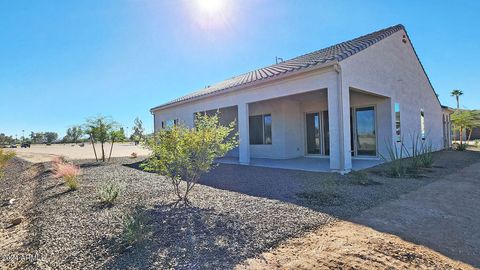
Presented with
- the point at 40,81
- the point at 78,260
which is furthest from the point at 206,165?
the point at 40,81

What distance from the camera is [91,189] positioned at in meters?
6.58

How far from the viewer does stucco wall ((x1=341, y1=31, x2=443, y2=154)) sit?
906cm

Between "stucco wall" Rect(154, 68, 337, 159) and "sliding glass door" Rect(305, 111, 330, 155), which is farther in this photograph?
"sliding glass door" Rect(305, 111, 330, 155)

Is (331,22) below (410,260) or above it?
above

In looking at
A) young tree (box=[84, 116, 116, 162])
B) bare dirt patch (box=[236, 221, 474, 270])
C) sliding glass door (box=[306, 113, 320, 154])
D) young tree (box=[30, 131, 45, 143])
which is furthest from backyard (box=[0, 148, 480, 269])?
young tree (box=[30, 131, 45, 143])

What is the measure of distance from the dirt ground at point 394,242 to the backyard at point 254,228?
12 mm

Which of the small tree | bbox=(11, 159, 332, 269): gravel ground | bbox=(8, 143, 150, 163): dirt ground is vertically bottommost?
bbox=(11, 159, 332, 269): gravel ground

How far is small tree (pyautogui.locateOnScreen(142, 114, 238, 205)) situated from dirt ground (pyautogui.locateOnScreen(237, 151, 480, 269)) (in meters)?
2.35

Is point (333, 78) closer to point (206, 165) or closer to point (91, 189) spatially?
point (206, 165)

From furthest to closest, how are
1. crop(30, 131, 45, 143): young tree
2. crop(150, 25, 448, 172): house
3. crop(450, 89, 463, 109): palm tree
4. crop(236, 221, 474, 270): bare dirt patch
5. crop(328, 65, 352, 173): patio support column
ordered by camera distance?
crop(30, 131, 45, 143): young tree, crop(450, 89, 463, 109): palm tree, crop(150, 25, 448, 172): house, crop(328, 65, 352, 173): patio support column, crop(236, 221, 474, 270): bare dirt patch

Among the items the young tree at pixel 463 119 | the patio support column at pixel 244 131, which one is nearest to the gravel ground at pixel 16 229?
the patio support column at pixel 244 131

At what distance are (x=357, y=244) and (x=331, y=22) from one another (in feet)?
34.3

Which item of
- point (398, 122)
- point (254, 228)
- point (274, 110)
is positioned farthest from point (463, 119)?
point (254, 228)

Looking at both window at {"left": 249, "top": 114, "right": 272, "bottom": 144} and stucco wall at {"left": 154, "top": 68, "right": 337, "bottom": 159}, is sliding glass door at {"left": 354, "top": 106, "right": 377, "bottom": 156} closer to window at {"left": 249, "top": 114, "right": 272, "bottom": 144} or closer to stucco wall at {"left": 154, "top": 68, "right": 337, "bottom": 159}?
stucco wall at {"left": 154, "top": 68, "right": 337, "bottom": 159}
